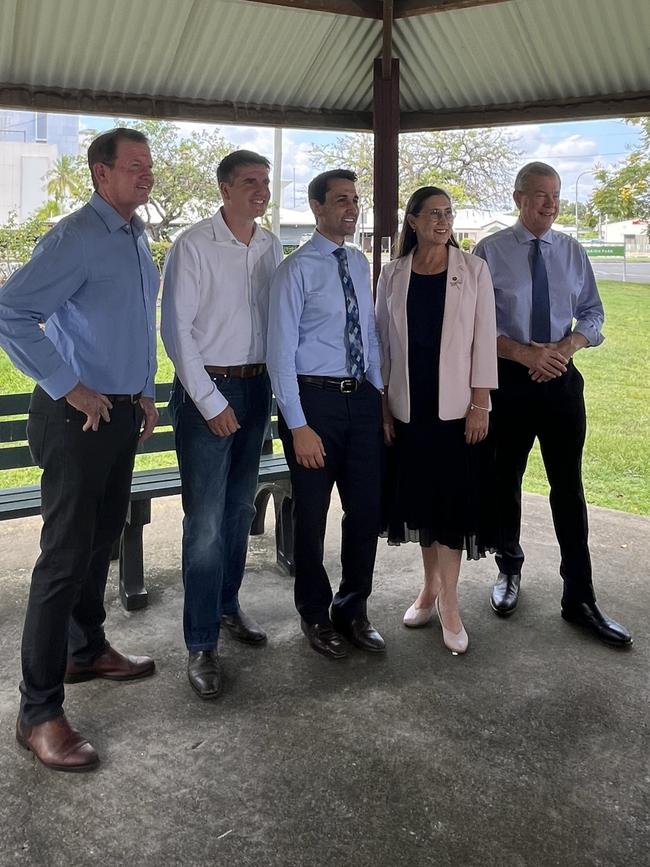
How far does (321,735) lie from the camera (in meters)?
2.69

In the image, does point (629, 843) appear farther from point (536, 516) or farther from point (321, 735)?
point (536, 516)

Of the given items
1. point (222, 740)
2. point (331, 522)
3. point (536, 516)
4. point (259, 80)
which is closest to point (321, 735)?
point (222, 740)

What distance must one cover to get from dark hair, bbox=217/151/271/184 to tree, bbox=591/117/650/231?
8034 millimetres

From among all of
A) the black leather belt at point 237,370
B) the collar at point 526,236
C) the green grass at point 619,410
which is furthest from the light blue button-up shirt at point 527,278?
the green grass at point 619,410

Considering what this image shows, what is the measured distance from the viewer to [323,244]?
3.07 meters

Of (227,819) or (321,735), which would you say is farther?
(321,735)

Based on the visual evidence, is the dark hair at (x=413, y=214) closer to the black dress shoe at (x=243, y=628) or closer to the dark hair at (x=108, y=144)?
the dark hair at (x=108, y=144)

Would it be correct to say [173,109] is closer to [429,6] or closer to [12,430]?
[429,6]

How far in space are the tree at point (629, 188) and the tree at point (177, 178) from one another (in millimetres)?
5615

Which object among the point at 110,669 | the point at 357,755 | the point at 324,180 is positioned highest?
the point at 324,180

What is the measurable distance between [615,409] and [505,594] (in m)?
9.31

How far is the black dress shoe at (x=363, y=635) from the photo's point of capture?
3.29m

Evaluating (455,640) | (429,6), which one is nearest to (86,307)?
(455,640)

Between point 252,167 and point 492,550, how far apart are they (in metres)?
1.88
